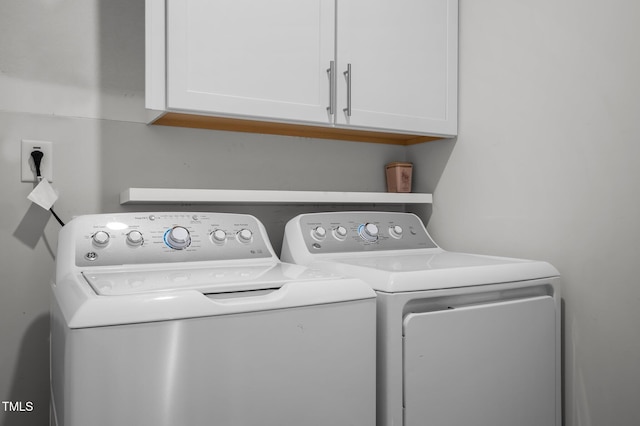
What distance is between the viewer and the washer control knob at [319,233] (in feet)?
5.12

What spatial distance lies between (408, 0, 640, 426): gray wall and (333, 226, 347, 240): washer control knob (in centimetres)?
50

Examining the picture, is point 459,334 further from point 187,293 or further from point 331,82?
point 331,82

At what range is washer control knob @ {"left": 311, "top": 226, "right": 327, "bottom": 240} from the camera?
5.12ft

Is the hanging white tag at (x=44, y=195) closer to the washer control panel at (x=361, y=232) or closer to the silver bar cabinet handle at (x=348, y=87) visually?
the washer control panel at (x=361, y=232)

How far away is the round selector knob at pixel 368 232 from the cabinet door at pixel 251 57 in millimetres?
402

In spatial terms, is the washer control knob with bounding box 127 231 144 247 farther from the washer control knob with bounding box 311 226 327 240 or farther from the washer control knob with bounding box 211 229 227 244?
the washer control knob with bounding box 311 226 327 240

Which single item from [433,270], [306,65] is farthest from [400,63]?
[433,270]

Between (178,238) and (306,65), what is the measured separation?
0.66m

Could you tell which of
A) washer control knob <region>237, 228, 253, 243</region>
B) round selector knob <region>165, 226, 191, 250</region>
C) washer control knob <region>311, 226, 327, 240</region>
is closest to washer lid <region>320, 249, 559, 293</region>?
washer control knob <region>311, 226, 327, 240</region>

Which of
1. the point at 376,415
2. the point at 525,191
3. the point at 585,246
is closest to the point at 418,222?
the point at 525,191

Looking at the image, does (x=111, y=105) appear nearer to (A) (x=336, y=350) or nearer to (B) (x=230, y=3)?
(B) (x=230, y=3)

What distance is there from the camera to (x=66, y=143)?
1.48m

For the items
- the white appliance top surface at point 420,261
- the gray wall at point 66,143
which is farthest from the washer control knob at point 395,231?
the gray wall at point 66,143

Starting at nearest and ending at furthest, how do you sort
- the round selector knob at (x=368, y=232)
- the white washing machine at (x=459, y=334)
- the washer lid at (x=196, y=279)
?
1. the washer lid at (x=196, y=279)
2. the white washing machine at (x=459, y=334)
3. the round selector knob at (x=368, y=232)
